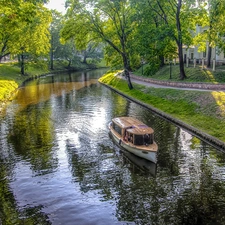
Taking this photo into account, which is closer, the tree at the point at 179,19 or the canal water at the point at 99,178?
the canal water at the point at 99,178

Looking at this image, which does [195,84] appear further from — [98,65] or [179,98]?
[98,65]

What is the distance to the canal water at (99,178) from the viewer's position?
1437cm

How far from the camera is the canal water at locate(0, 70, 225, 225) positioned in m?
14.4

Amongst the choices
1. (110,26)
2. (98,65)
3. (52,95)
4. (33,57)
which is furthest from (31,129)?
(98,65)

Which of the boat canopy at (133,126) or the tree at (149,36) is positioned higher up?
the tree at (149,36)

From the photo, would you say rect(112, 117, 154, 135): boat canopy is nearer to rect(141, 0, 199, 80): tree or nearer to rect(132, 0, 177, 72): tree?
rect(132, 0, 177, 72): tree

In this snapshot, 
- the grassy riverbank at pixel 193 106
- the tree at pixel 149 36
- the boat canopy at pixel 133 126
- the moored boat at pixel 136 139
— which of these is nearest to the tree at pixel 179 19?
the tree at pixel 149 36

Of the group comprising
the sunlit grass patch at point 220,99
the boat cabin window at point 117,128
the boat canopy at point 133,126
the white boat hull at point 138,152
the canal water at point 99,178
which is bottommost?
the canal water at point 99,178

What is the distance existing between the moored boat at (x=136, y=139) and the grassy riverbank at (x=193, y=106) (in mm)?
6311

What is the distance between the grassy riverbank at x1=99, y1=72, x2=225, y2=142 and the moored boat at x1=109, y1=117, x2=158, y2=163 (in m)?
6.31

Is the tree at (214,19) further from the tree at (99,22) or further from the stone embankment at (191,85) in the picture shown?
the tree at (99,22)

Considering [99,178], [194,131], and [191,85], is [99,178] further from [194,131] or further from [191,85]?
[191,85]

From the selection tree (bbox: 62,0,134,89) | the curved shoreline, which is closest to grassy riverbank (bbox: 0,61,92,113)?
tree (bbox: 62,0,134,89)

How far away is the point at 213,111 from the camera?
29.9 meters
